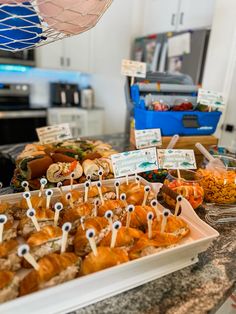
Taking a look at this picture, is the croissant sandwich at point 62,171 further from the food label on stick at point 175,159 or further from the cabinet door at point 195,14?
the cabinet door at point 195,14

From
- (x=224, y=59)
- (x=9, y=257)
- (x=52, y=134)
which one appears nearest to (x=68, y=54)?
(x=224, y=59)

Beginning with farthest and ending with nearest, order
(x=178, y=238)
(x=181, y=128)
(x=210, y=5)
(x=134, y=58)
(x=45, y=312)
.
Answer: (x=134, y=58)
(x=210, y=5)
(x=181, y=128)
(x=178, y=238)
(x=45, y=312)

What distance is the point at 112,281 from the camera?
0.53m

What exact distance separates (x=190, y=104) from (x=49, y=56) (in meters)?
2.16

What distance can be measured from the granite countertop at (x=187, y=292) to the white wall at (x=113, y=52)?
298 centimetres

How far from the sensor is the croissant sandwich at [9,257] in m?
0.51

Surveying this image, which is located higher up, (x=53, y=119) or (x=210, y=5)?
(x=210, y=5)

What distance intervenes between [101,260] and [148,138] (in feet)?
2.42

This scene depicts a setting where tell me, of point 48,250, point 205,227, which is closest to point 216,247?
point 205,227

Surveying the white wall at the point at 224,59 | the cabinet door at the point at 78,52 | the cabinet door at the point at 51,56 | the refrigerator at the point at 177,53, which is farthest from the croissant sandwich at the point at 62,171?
the cabinet door at the point at 78,52

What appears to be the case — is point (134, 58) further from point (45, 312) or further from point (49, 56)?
point (45, 312)

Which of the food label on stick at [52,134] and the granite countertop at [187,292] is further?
the food label on stick at [52,134]

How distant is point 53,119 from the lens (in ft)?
9.56

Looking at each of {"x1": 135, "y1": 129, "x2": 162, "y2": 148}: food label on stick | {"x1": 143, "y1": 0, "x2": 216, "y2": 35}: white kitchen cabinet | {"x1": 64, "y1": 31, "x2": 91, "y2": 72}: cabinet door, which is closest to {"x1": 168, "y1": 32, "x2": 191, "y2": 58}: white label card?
{"x1": 143, "y1": 0, "x2": 216, "y2": 35}: white kitchen cabinet
